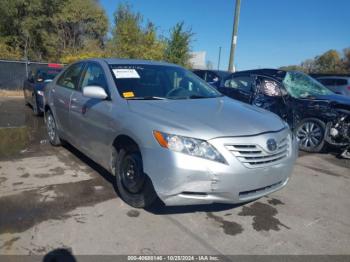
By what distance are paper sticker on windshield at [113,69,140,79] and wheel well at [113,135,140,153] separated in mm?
856

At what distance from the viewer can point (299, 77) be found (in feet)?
23.3

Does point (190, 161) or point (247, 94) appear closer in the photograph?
point (190, 161)

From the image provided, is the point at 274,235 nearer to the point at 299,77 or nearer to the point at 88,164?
the point at 88,164

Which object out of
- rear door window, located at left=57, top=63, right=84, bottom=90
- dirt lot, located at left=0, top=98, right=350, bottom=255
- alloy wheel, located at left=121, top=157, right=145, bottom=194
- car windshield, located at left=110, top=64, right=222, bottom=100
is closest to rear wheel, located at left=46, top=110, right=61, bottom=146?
rear door window, located at left=57, top=63, right=84, bottom=90

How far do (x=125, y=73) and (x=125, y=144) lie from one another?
1026 mm

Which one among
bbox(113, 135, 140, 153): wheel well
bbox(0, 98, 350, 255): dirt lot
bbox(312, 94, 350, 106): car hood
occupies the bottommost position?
bbox(0, 98, 350, 255): dirt lot

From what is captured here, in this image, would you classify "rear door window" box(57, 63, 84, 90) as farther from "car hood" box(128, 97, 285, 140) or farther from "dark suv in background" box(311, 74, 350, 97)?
"dark suv in background" box(311, 74, 350, 97)

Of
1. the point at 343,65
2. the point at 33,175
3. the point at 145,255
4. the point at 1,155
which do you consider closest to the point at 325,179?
the point at 145,255

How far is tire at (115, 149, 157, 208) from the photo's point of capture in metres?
3.12

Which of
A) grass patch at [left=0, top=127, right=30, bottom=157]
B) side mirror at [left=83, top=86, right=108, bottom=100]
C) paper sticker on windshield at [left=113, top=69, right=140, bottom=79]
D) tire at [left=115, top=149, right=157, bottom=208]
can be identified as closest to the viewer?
tire at [left=115, top=149, right=157, bottom=208]

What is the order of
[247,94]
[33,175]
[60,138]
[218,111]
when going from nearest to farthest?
[218,111] < [33,175] < [60,138] < [247,94]

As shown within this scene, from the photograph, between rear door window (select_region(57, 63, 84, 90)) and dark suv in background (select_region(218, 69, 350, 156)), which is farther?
dark suv in background (select_region(218, 69, 350, 156))

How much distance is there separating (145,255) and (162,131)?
42.9 inches

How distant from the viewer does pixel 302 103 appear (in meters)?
6.29
